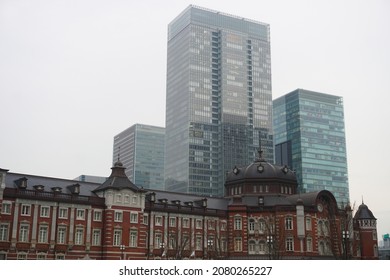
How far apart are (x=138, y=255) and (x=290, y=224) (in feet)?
70.4

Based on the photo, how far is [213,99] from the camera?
5930 inches

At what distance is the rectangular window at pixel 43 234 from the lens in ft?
193

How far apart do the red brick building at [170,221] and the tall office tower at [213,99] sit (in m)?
64.1

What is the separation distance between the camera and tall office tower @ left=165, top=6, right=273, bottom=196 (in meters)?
146

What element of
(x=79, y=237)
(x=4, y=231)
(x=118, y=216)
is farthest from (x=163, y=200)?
(x=4, y=231)

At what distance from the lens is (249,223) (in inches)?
2921

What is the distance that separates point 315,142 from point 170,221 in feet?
347

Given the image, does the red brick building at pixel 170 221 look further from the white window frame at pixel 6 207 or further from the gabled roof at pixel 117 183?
the gabled roof at pixel 117 183

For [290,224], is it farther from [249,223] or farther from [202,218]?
[202,218]

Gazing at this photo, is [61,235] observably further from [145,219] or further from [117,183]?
[145,219]

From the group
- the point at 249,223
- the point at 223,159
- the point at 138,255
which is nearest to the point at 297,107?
the point at 223,159

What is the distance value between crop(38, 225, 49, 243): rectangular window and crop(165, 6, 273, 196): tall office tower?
8372cm

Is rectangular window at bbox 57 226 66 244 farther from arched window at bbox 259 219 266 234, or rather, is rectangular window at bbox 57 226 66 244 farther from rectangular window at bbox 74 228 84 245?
arched window at bbox 259 219 266 234

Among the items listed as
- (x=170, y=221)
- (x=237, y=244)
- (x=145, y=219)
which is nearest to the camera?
(x=145, y=219)
